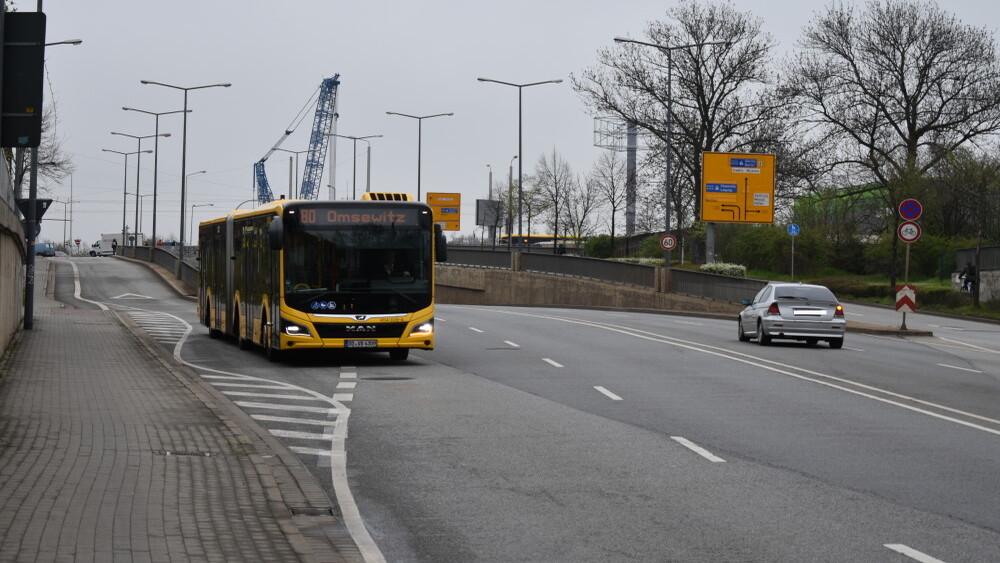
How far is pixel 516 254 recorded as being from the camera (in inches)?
2709

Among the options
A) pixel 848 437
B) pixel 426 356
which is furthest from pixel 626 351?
pixel 848 437

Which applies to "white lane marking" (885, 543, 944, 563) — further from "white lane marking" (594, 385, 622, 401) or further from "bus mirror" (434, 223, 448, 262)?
"bus mirror" (434, 223, 448, 262)

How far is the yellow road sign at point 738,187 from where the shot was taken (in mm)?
55938

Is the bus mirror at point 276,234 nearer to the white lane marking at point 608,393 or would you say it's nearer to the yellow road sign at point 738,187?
the white lane marking at point 608,393

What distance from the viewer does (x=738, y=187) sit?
184ft

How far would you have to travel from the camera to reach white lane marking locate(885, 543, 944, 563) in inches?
291

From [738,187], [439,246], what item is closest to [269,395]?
[439,246]

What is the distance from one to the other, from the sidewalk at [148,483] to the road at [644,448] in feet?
1.42

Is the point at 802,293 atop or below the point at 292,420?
atop

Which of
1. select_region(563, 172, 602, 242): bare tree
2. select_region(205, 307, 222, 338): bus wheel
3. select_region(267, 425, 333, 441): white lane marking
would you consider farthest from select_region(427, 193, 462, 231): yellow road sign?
select_region(267, 425, 333, 441): white lane marking

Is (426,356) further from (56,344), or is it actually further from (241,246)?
(56,344)

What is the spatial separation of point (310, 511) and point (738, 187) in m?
48.9

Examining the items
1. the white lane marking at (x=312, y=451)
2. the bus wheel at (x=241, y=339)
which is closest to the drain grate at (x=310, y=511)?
the white lane marking at (x=312, y=451)

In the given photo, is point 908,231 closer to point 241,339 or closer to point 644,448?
point 241,339
